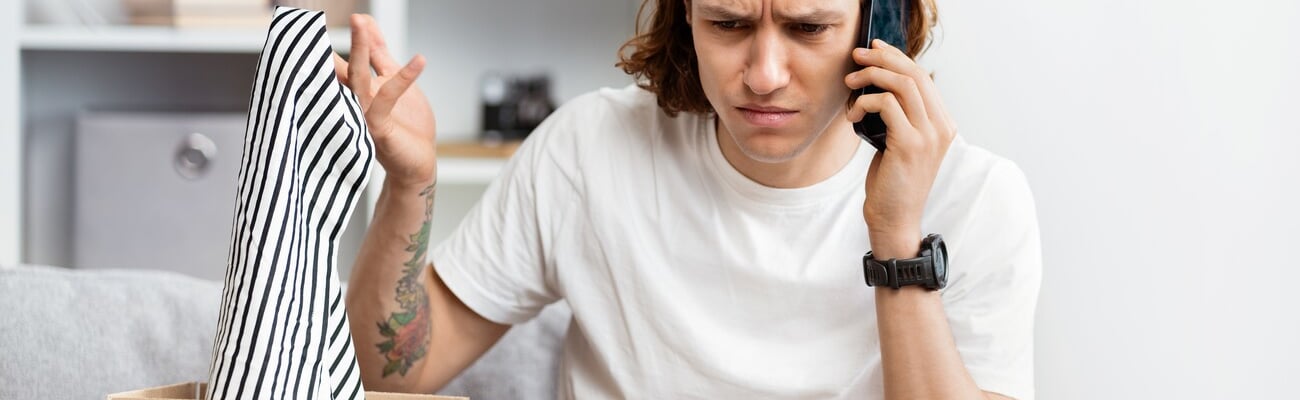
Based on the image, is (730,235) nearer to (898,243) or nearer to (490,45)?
(898,243)

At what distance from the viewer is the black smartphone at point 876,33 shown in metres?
1.15

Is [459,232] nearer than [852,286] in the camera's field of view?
No

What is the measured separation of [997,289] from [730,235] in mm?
285

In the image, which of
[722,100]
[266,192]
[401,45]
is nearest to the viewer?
[266,192]

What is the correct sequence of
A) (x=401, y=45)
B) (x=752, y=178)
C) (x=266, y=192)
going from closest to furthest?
(x=266, y=192) < (x=752, y=178) < (x=401, y=45)

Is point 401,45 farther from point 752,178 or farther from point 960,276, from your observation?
point 960,276

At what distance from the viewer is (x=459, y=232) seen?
1378 mm

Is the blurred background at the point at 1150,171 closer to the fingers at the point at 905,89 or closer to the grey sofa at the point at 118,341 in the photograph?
the fingers at the point at 905,89

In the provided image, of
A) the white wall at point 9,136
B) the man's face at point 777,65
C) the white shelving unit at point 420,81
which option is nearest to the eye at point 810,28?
the man's face at point 777,65

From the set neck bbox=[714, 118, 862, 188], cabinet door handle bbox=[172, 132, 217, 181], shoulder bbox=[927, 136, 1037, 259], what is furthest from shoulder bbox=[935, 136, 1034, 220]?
cabinet door handle bbox=[172, 132, 217, 181]

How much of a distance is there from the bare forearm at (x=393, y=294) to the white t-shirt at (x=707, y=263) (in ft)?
0.26

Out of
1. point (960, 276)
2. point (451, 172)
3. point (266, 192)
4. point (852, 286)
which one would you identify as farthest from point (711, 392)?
point (451, 172)

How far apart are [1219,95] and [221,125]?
160 cm

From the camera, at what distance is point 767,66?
114cm
